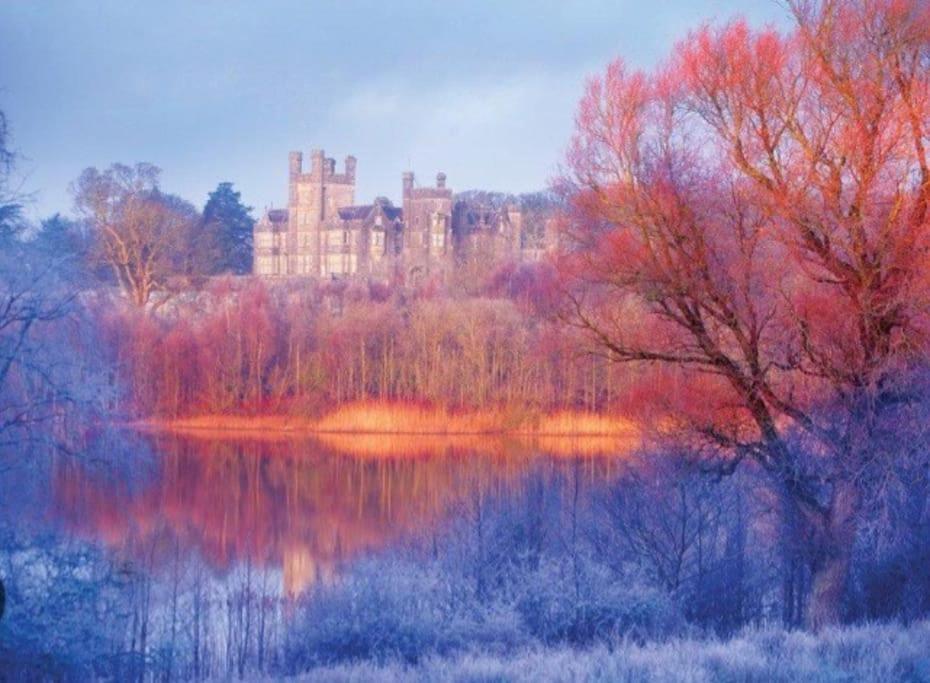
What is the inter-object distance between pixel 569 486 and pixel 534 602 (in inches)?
239

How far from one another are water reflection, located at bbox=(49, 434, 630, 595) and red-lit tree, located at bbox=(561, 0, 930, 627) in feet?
12.5

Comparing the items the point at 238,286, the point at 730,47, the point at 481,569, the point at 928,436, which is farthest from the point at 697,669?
the point at 238,286

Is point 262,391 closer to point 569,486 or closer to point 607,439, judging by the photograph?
point 607,439

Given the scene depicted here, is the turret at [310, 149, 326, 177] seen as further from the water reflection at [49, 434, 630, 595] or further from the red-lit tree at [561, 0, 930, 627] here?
the red-lit tree at [561, 0, 930, 627]

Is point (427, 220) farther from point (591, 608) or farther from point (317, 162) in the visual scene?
point (591, 608)

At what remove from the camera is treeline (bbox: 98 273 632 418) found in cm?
3312

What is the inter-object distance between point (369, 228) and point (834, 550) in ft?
183

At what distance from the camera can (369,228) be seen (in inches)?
2633

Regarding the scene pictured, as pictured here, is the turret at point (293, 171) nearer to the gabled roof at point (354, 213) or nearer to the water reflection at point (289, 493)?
the gabled roof at point (354, 213)

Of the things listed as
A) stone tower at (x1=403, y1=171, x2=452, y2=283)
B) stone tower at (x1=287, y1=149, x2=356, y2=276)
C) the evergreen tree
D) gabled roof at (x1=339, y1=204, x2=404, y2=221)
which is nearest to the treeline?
the evergreen tree

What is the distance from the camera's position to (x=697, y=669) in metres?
6.45

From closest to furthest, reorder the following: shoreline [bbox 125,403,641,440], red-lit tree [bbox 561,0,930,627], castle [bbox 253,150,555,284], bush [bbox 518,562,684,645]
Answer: bush [bbox 518,562,684,645]
red-lit tree [bbox 561,0,930,627]
shoreline [bbox 125,403,641,440]
castle [bbox 253,150,555,284]

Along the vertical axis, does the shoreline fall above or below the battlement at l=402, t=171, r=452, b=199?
below

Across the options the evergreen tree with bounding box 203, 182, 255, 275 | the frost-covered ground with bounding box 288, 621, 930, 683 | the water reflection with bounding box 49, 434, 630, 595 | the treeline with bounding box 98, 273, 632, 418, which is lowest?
the water reflection with bounding box 49, 434, 630, 595
